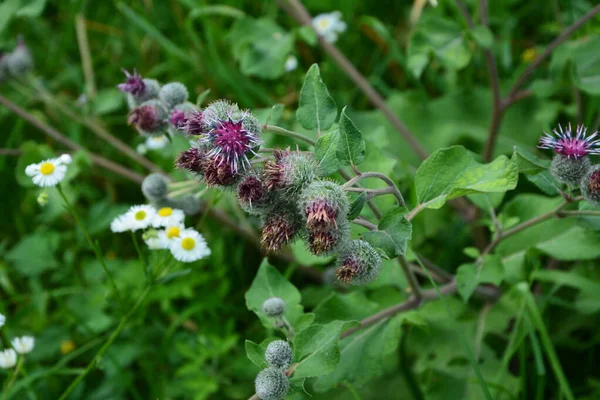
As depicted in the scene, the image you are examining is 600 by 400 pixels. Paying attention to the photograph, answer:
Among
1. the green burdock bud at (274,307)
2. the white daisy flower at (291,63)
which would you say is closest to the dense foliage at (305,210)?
the green burdock bud at (274,307)

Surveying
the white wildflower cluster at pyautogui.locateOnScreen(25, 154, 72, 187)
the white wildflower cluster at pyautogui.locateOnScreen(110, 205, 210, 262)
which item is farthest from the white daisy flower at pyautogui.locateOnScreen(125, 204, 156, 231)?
the white wildflower cluster at pyautogui.locateOnScreen(25, 154, 72, 187)

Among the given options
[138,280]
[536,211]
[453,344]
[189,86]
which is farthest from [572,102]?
[138,280]

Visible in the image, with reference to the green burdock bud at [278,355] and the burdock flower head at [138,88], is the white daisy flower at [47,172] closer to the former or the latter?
the burdock flower head at [138,88]

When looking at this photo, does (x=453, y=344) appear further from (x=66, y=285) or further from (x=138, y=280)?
(x=66, y=285)

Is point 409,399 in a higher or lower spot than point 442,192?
lower

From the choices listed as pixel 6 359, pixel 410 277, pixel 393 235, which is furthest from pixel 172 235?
pixel 393 235

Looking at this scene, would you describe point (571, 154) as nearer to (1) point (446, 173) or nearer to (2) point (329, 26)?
(1) point (446, 173)

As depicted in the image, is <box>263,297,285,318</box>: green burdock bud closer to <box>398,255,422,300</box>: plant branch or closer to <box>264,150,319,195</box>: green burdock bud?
<box>398,255,422,300</box>: plant branch
